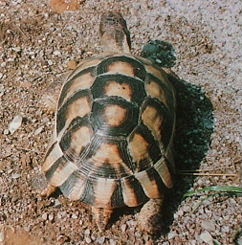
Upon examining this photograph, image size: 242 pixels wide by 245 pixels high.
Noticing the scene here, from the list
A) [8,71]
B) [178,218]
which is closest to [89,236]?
[178,218]

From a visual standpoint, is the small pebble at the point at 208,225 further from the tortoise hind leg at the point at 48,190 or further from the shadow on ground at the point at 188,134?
the tortoise hind leg at the point at 48,190

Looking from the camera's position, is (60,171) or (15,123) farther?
(15,123)

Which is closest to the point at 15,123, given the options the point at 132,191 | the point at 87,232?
the point at 87,232

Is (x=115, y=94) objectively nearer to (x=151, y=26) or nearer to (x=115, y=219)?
(x=115, y=219)

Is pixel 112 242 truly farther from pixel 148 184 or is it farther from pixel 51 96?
pixel 51 96

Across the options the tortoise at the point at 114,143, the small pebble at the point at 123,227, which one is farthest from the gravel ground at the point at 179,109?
the tortoise at the point at 114,143
